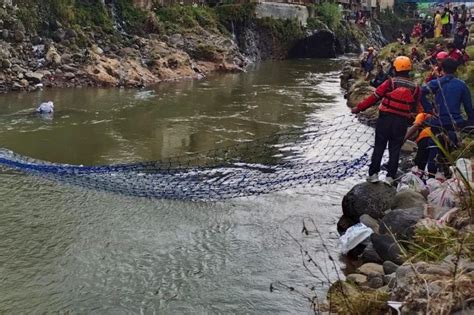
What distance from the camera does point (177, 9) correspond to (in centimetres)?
3017

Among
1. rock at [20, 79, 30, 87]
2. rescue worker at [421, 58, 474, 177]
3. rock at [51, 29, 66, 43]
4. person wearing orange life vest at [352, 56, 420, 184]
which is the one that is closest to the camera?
rescue worker at [421, 58, 474, 177]

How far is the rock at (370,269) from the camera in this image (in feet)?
17.9

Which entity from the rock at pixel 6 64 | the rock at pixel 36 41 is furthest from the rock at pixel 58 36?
the rock at pixel 6 64

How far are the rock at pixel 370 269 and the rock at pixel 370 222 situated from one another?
776 mm

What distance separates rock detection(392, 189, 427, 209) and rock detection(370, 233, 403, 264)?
0.68 metres

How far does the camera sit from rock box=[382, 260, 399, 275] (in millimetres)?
5195

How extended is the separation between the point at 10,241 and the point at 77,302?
1.77 meters

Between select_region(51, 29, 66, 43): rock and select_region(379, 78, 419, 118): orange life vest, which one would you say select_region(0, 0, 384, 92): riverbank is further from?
select_region(379, 78, 419, 118): orange life vest

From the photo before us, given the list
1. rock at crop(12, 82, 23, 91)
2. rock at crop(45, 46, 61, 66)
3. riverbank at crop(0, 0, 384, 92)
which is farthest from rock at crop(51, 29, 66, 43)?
rock at crop(12, 82, 23, 91)

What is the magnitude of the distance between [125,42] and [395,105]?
19.3 m

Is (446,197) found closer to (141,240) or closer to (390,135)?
(390,135)

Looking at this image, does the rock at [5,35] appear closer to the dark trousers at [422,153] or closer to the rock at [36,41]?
the rock at [36,41]

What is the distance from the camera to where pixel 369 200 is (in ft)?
22.9

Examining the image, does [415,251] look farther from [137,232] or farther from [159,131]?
[159,131]
